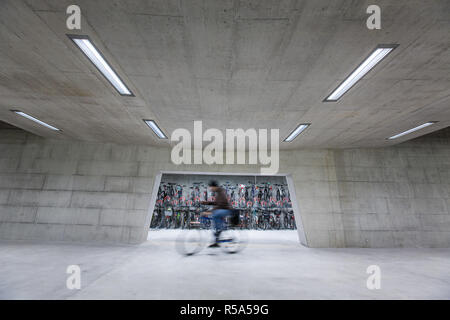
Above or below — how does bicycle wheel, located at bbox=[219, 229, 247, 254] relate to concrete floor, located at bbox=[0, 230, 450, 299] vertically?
above

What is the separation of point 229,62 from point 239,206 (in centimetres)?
1019

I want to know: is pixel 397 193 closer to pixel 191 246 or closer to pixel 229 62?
pixel 191 246

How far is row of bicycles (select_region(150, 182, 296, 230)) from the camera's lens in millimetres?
12281

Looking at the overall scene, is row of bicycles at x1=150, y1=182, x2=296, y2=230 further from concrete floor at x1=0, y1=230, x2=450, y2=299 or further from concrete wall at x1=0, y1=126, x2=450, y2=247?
concrete floor at x1=0, y1=230, x2=450, y2=299

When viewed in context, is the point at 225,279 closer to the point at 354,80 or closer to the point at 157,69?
the point at 157,69

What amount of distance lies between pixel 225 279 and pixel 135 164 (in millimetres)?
5728

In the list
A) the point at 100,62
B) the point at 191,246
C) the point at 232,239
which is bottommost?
the point at 191,246

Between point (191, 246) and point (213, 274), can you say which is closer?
point (213, 274)

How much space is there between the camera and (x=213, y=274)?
397 cm

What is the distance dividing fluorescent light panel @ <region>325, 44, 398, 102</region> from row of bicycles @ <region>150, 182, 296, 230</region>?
891 centimetres

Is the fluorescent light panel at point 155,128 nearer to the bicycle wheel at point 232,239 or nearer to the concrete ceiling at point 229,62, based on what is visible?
the concrete ceiling at point 229,62

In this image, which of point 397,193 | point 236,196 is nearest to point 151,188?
point 236,196

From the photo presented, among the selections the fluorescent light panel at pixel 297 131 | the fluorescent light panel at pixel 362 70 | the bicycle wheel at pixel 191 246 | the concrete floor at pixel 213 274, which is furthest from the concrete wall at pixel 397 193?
the bicycle wheel at pixel 191 246

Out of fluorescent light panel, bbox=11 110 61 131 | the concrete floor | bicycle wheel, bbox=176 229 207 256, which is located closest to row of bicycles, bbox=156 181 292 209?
bicycle wheel, bbox=176 229 207 256
